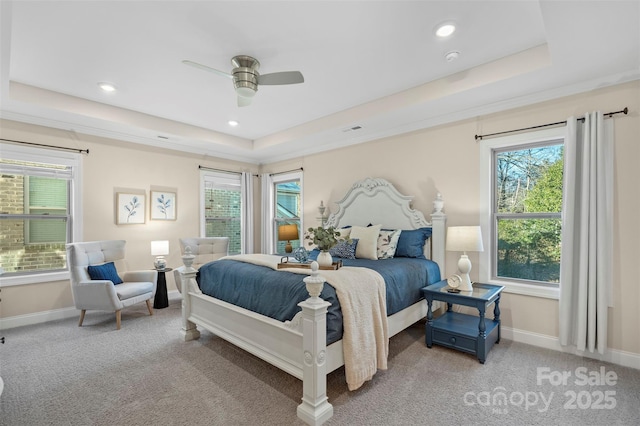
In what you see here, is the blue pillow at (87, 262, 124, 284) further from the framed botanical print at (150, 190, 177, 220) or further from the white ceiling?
the white ceiling

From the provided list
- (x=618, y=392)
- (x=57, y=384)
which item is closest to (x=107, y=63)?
(x=57, y=384)

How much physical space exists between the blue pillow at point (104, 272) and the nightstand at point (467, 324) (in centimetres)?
391

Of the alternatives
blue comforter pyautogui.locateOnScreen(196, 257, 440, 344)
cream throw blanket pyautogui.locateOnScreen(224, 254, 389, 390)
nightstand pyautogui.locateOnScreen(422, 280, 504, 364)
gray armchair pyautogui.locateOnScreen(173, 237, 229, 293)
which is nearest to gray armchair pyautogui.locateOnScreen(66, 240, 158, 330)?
gray armchair pyautogui.locateOnScreen(173, 237, 229, 293)

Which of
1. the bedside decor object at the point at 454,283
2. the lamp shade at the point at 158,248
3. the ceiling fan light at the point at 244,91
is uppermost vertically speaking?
the ceiling fan light at the point at 244,91

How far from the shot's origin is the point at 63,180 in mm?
4074

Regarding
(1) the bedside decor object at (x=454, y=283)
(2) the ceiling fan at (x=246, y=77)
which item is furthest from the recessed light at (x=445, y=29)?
(1) the bedside decor object at (x=454, y=283)

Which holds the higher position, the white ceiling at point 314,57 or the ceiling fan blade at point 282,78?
the white ceiling at point 314,57

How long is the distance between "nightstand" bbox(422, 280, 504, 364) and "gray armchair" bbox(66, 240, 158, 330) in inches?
139

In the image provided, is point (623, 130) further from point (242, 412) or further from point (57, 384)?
point (57, 384)

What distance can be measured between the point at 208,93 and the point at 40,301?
137 inches

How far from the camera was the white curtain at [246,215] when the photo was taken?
19.5 feet

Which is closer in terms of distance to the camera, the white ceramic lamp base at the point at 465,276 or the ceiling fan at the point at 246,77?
the ceiling fan at the point at 246,77

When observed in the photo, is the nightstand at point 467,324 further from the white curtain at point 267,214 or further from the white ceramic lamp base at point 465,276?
the white curtain at point 267,214

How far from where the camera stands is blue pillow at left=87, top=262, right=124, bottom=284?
3.72 metres
